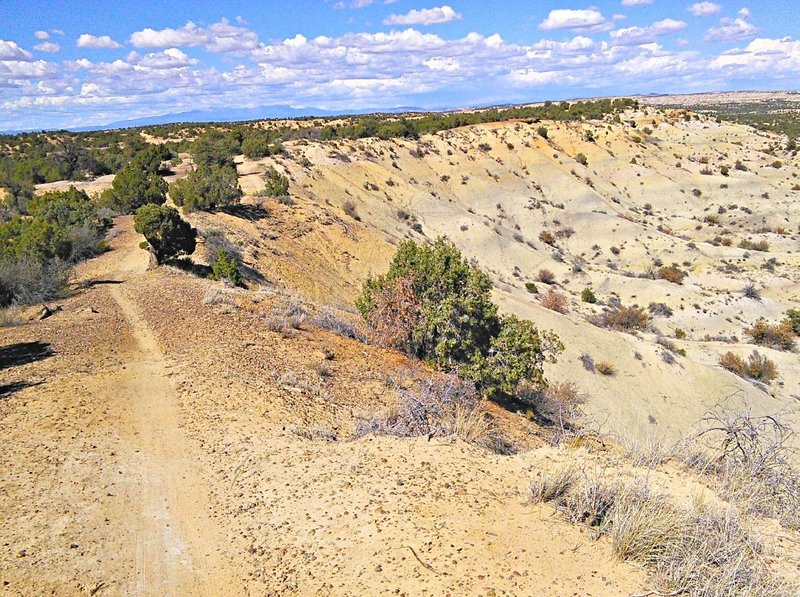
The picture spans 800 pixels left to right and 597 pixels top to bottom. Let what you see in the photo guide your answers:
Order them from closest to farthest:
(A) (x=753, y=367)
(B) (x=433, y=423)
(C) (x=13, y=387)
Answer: (B) (x=433, y=423), (C) (x=13, y=387), (A) (x=753, y=367)

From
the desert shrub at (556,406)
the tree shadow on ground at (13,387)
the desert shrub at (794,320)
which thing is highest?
the tree shadow on ground at (13,387)

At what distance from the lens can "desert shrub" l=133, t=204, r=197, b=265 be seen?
66.1 feet

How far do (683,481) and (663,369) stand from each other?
2127cm

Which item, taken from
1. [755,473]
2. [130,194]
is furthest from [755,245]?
[755,473]

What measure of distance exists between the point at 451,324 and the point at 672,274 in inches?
1275

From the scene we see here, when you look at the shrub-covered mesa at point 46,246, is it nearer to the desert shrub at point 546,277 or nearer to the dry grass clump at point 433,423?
the dry grass clump at point 433,423

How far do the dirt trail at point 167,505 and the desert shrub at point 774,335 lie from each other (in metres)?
33.4

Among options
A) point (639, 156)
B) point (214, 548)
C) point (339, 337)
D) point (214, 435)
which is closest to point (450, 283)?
point (339, 337)

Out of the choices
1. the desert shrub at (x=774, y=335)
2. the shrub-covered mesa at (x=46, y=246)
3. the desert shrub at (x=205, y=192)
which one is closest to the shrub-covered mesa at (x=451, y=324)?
the shrub-covered mesa at (x=46, y=246)

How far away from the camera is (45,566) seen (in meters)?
5.80

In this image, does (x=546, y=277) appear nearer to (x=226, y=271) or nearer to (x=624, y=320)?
(x=624, y=320)

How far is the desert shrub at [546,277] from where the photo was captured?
4055cm

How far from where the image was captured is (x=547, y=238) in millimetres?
50031

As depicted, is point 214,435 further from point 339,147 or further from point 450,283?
point 339,147
